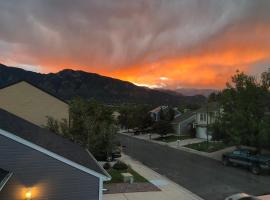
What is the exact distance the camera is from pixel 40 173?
15508 millimetres

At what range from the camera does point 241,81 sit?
39844 millimetres

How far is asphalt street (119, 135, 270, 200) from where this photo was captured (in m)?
24.2

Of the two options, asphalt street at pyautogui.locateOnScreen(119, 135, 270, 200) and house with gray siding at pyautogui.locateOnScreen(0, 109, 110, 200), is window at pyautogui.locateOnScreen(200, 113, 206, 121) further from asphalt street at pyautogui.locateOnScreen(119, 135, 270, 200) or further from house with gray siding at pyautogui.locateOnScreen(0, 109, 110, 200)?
house with gray siding at pyautogui.locateOnScreen(0, 109, 110, 200)

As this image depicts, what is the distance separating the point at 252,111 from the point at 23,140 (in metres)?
29.6

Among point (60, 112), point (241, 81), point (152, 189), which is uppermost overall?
point (241, 81)

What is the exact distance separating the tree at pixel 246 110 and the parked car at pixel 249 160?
2834mm

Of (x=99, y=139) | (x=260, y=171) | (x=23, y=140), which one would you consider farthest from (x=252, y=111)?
(x=23, y=140)

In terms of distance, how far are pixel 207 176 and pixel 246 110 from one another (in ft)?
41.2

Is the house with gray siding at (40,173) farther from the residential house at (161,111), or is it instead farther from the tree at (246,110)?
the residential house at (161,111)

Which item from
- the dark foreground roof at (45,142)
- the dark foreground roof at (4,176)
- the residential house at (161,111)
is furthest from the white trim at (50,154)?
the residential house at (161,111)

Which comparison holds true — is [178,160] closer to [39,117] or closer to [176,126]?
[39,117]

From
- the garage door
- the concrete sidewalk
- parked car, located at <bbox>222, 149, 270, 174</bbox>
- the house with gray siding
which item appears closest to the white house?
the garage door

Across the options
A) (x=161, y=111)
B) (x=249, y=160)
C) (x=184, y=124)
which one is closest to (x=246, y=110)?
(x=249, y=160)

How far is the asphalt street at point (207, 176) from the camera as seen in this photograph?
2423 cm
